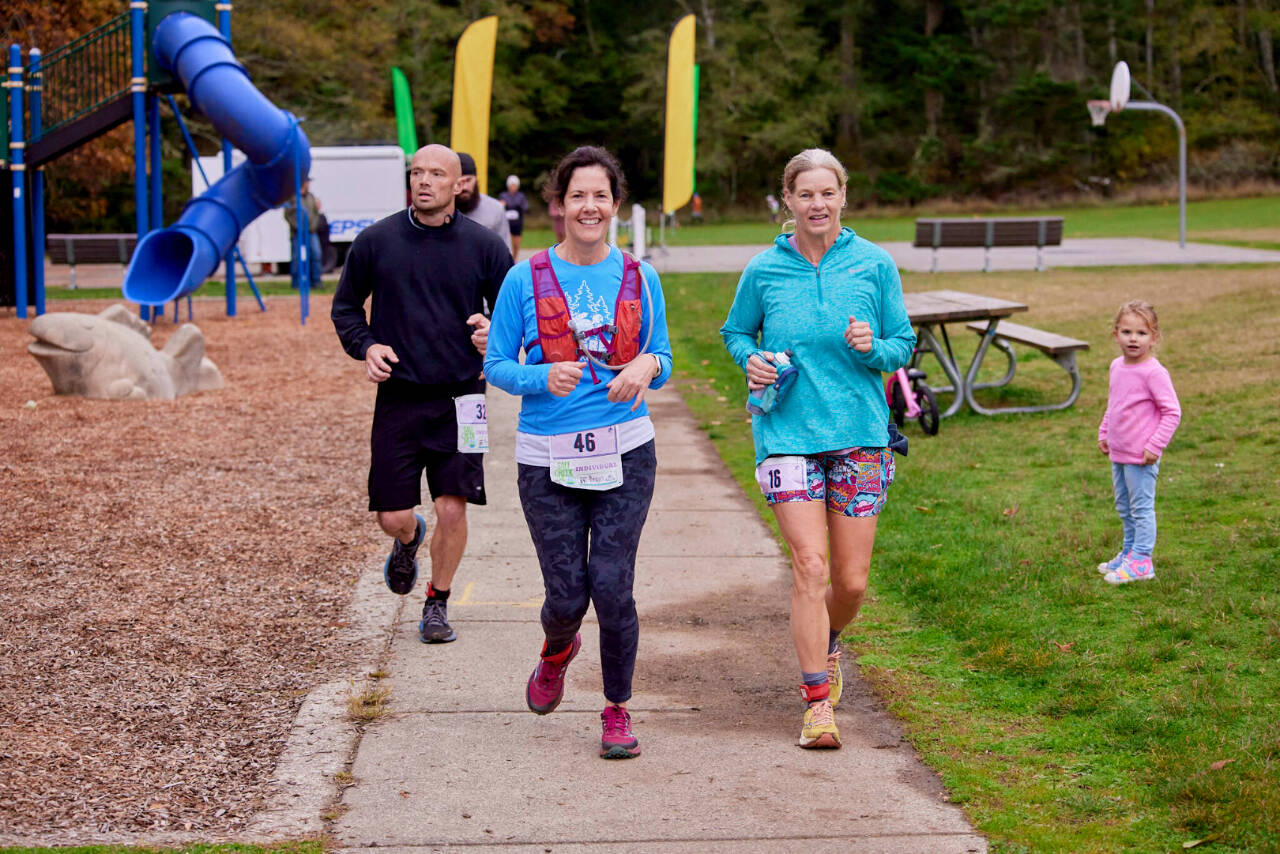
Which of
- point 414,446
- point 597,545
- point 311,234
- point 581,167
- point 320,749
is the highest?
point 581,167

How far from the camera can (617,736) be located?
447 cm

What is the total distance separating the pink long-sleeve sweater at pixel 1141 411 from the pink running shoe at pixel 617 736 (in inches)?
114

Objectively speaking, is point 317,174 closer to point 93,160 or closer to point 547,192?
point 93,160

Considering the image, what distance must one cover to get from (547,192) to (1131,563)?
3385mm

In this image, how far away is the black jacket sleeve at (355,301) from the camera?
5324 mm

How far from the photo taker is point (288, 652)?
18.4 feet

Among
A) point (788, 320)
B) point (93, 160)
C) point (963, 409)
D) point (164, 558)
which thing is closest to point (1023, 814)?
point (788, 320)

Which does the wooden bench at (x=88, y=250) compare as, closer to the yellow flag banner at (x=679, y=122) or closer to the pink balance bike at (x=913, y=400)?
the yellow flag banner at (x=679, y=122)

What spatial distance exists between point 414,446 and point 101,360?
7.63m

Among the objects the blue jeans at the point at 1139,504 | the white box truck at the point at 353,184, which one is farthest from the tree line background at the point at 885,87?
the blue jeans at the point at 1139,504

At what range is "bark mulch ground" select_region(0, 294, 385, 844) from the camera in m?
4.25

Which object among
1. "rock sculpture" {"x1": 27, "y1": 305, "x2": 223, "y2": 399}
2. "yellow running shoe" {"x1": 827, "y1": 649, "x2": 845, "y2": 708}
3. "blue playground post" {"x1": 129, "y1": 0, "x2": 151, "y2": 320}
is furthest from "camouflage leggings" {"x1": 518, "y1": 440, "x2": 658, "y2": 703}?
"blue playground post" {"x1": 129, "y1": 0, "x2": 151, "y2": 320}

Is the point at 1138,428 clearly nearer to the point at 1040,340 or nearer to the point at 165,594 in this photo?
the point at 165,594

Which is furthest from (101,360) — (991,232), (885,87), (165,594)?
(885,87)
